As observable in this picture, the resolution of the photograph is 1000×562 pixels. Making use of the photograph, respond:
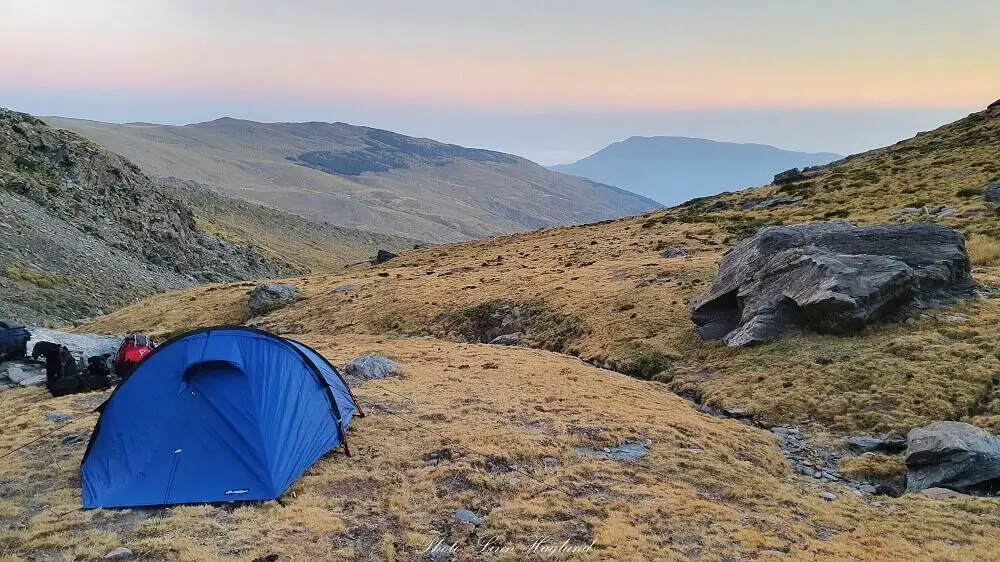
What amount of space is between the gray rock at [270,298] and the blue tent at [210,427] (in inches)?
1180

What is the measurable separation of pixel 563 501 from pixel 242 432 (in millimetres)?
7145

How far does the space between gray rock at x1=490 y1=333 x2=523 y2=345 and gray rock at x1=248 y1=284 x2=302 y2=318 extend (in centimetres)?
1947

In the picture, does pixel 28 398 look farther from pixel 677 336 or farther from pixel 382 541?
pixel 677 336

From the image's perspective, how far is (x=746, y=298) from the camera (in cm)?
2522

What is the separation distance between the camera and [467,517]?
11.8m

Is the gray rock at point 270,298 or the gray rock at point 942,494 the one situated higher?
the gray rock at point 942,494

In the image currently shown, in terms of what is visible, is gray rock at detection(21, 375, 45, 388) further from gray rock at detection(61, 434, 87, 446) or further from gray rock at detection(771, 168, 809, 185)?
gray rock at detection(771, 168, 809, 185)

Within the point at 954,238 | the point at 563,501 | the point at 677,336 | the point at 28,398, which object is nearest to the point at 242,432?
the point at 563,501

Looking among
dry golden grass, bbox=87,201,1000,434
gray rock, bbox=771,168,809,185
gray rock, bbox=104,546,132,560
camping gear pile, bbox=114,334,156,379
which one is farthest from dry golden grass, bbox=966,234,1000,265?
gray rock, bbox=771,168,809,185

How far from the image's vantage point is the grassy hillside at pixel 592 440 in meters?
10.9

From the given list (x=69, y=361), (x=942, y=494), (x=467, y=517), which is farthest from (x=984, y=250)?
(x=69, y=361)

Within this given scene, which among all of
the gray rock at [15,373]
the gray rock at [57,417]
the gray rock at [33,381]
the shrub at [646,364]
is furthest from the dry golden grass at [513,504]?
the shrub at [646,364]

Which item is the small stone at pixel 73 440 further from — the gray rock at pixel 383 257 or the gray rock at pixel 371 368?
the gray rock at pixel 383 257

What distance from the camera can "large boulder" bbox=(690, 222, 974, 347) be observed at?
2223 cm
